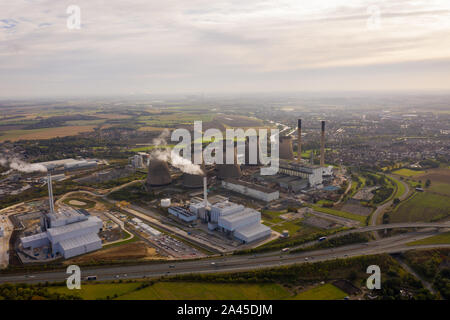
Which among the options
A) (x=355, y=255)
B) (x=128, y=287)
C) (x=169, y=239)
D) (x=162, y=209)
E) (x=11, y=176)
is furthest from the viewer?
(x=11, y=176)

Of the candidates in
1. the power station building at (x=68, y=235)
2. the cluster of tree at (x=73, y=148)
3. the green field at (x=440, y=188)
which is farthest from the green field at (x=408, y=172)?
the cluster of tree at (x=73, y=148)

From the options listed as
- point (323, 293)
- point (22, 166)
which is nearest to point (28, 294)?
point (323, 293)

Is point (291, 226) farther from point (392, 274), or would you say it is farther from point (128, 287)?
point (128, 287)

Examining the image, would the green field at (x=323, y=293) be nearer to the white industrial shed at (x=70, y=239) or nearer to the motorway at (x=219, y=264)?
the motorway at (x=219, y=264)

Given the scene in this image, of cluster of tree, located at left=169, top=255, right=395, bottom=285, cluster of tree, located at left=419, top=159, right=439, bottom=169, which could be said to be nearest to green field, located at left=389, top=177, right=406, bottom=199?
cluster of tree, located at left=419, top=159, right=439, bottom=169

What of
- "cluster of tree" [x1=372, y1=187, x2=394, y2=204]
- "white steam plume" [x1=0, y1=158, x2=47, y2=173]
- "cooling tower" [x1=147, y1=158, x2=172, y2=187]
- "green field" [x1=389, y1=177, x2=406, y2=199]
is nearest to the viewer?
"cluster of tree" [x1=372, y1=187, x2=394, y2=204]

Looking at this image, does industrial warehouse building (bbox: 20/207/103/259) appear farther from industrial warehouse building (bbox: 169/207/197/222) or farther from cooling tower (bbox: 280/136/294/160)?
cooling tower (bbox: 280/136/294/160)

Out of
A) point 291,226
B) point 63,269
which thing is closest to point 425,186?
point 291,226
